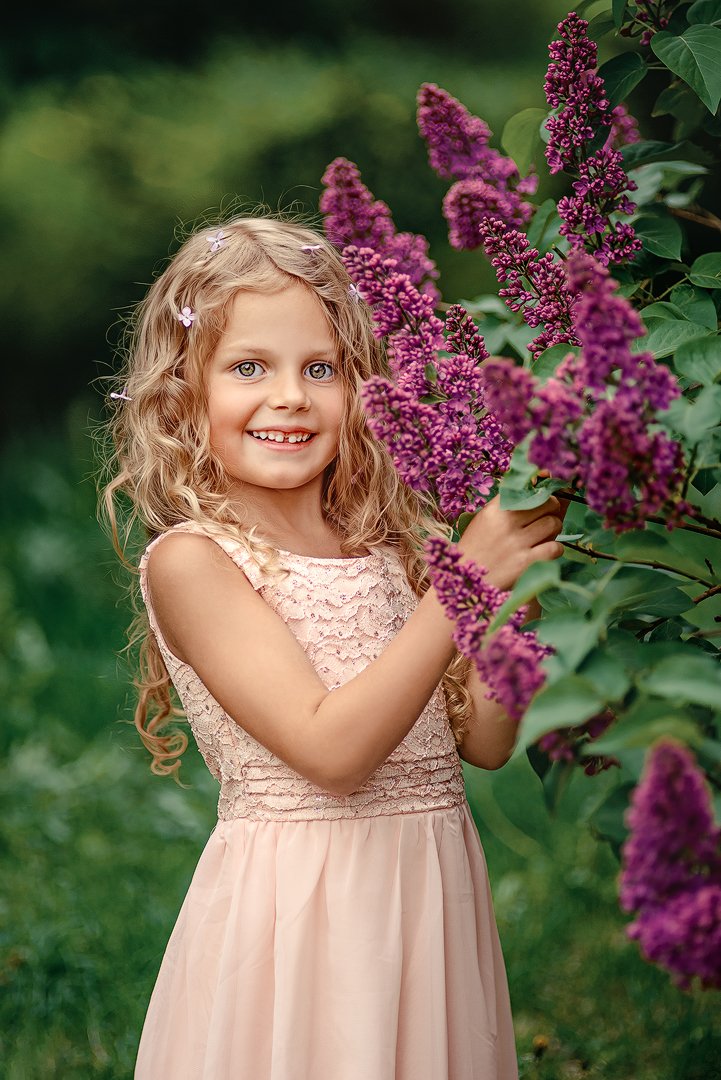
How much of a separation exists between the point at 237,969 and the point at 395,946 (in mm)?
172

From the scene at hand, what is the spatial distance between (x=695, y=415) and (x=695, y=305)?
473mm

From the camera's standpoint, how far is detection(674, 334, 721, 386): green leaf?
87 centimetres

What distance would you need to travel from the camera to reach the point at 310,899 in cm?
129

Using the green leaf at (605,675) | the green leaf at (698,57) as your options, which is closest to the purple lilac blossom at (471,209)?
the green leaf at (698,57)

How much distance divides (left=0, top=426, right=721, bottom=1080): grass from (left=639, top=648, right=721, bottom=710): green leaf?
178 centimetres

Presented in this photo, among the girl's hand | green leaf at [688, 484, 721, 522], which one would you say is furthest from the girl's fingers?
green leaf at [688, 484, 721, 522]

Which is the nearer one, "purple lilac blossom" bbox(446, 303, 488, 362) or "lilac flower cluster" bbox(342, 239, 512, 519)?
"lilac flower cluster" bbox(342, 239, 512, 519)

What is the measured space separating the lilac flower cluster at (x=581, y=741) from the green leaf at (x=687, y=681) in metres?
0.08

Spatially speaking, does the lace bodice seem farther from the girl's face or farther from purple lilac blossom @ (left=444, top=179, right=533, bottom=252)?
purple lilac blossom @ (left=444, top=179, right=533, bottom=252)

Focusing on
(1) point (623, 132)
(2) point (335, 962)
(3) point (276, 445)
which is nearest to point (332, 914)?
(2) point (335, 962)

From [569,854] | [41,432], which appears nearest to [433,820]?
[569,854]

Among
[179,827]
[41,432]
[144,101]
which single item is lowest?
[179,827]

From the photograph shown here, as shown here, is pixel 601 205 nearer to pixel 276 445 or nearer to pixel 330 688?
pixel 276 445

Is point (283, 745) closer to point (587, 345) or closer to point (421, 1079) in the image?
point (421, 1079)
